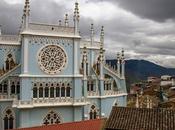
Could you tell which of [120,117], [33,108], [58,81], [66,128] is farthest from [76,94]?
[120,117]

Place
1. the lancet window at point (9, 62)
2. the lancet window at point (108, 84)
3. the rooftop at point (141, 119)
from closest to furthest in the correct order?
the rooftop at point (141, 119) → the lancet window at point (9, 62) → the lancet window at point (108, 84)

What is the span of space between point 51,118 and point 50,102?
7.23ft

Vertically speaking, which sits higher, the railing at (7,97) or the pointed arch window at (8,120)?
the railing at (7,97)

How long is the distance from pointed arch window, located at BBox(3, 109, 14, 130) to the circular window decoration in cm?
650

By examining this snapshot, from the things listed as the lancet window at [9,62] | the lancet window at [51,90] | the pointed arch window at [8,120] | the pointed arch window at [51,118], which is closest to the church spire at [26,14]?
the lancet window at [9,62]

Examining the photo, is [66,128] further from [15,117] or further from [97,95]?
[97,95]

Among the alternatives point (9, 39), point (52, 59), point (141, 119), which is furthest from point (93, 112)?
point (141, 119)

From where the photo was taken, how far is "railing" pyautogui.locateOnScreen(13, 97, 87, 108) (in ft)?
127

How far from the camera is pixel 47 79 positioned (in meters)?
40.9

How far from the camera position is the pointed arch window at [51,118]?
4100cm

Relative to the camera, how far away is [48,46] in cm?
4109

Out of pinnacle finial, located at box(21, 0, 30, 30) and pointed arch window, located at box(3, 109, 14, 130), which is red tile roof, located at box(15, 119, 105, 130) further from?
pinnacle finial, located at box(21, 0, 30, 30)

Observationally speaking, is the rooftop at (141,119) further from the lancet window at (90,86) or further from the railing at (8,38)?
the railing at (8,38)

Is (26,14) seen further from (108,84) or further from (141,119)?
(141,119)
